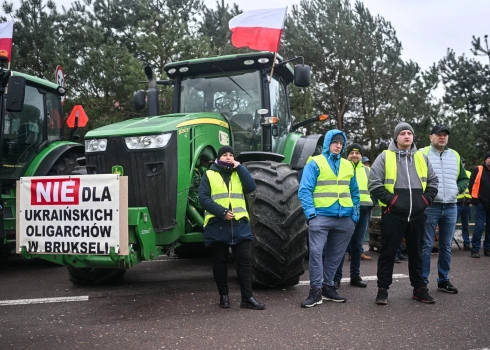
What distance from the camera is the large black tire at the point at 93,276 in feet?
20.1

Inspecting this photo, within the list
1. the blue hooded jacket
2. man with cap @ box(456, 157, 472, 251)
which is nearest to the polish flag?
the blue hooded jacket

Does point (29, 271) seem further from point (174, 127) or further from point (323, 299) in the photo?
point (323, 299)

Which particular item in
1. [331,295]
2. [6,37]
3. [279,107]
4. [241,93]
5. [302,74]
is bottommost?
[331,295]

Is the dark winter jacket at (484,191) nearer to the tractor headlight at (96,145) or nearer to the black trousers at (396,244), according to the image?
the black trousers at (396,244)

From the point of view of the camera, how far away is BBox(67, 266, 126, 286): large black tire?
6.14m

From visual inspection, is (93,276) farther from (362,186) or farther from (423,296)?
(423,296)

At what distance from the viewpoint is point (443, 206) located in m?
5.71

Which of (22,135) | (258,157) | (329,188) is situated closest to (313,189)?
(329,188)

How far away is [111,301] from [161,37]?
15249 millimetres

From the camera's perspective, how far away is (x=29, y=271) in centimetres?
789

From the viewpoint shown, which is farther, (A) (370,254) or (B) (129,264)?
(A) (370,254)

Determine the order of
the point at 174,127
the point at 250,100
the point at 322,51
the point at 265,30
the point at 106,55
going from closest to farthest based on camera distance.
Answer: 1. the point at 174,127
2. the point at 250,100
3. the point at 265,30
4. the point at 106,55
5. the point at 322,51

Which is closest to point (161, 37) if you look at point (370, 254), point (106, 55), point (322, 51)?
point (106, 55)

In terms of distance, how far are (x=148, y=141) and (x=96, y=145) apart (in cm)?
60
